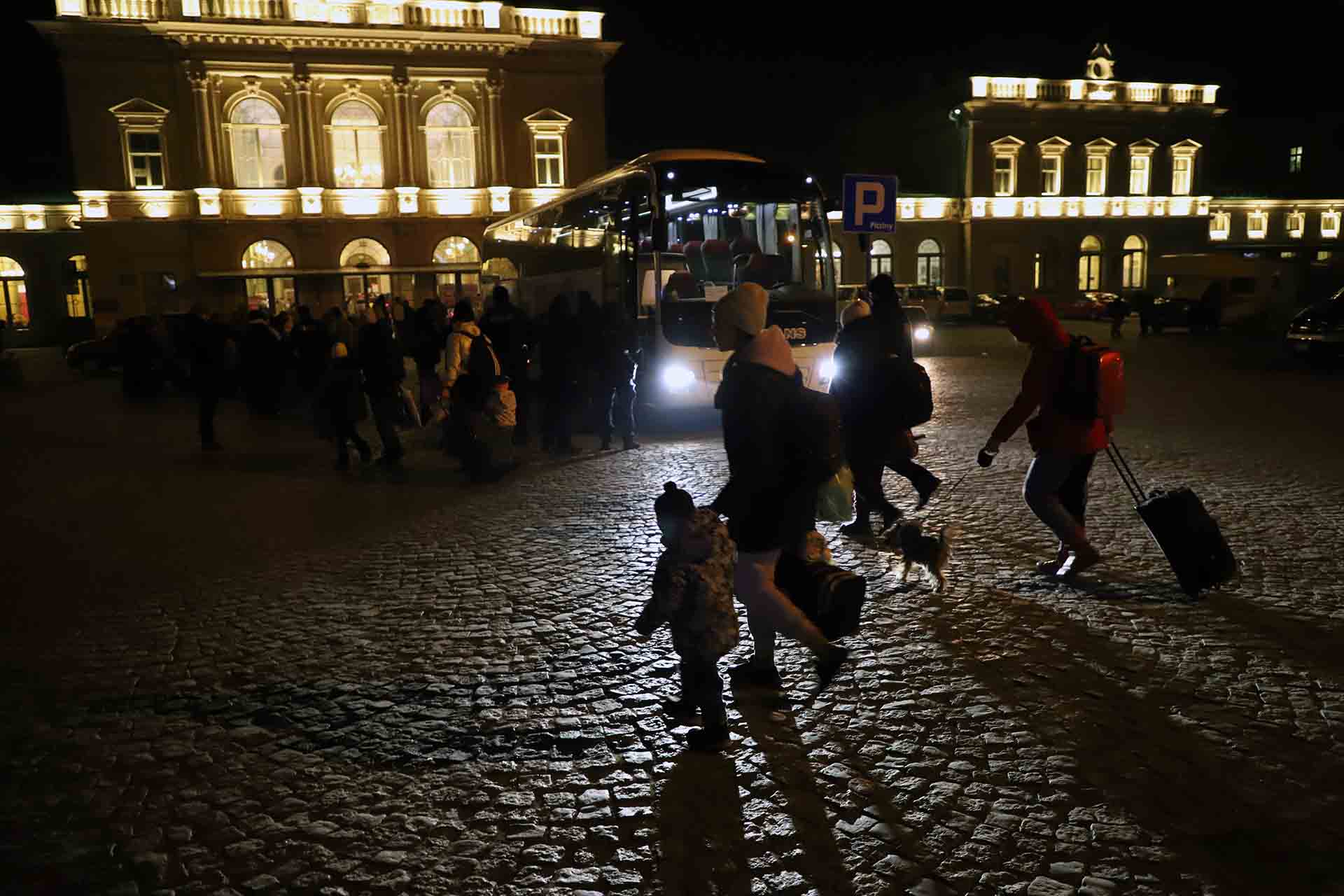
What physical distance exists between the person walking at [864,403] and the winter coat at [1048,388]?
139cm

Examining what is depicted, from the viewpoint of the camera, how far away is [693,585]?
4.20m

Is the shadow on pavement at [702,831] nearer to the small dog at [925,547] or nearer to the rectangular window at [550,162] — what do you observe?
the small dog at [925,547]

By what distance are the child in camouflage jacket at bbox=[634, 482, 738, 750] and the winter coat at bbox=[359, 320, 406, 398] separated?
7.72m

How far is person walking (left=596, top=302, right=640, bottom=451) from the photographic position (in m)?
12.5

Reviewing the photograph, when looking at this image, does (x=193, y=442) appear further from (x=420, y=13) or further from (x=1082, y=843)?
(x=420, y=13)

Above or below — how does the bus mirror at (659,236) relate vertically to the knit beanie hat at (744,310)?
above

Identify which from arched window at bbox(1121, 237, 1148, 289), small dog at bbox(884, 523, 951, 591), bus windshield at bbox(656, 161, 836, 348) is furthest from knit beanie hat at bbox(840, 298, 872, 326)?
arched window at bbox(1121, 237, 1148, 289)

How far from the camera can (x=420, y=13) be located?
124 ft

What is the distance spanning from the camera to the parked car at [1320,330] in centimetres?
2047

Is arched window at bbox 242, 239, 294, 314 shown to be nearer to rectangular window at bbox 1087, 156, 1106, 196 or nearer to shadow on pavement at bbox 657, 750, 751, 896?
shadow on pavement at bbox 657, 750, 751, 896

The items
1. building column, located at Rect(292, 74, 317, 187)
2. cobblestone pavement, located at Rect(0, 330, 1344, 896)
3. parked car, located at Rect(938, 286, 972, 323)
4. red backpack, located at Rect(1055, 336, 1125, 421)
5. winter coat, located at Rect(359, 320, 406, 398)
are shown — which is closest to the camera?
cobblestone pavement, located at Rect(0, 330, 1344, 896)

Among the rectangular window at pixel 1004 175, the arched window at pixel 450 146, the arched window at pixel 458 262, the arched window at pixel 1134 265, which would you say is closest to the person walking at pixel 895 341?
the arched window at pixel 458 262

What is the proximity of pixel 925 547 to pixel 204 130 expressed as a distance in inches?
1499

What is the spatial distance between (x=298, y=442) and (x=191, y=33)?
2858 centimetres
